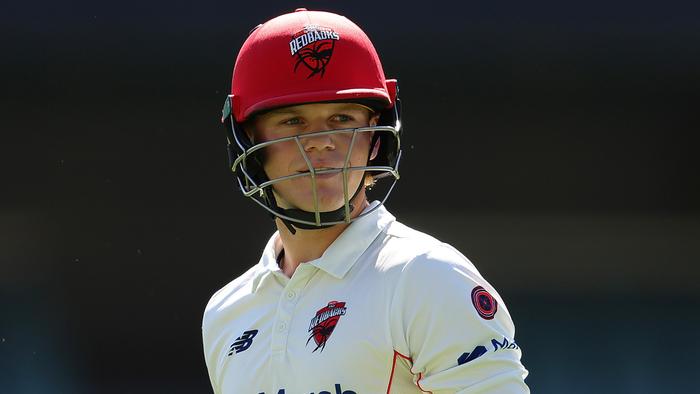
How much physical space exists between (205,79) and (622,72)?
1303 millimetres

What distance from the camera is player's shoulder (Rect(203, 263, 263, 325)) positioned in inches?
66.9

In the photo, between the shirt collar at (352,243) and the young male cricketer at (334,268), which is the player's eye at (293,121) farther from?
the shirt collar at (352,243)

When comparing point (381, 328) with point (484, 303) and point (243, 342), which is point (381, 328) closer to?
point (484, 303)

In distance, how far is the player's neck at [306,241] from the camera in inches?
63.2

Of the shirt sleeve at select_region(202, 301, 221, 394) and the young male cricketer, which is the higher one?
the young male cricketer

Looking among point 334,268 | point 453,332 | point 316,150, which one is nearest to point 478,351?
point 453,332

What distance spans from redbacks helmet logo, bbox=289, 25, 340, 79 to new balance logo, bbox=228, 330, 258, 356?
0.42 metres

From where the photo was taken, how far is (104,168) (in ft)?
10.5

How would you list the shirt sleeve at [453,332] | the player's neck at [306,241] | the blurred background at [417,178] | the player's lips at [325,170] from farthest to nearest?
the blurred background at [417,178] → the player's neck at [306,241] → the player's lips at [325,170] → the shirt sleeve at [453,332]

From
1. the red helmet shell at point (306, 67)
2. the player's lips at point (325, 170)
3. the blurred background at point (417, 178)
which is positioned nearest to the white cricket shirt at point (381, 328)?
the player's lips at point (325, 170)

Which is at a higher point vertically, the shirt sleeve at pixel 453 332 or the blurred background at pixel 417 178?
the shirt sleeve at pixel 453 332

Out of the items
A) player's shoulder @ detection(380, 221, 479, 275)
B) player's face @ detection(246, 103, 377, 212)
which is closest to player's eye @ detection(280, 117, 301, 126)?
player's face @ detection(246, 103, 377, 212)

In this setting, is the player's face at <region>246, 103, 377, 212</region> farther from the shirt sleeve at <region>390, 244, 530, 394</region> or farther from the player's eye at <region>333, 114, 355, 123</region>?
the shirt sleeve at <region>390, 244, 530, 394</region>

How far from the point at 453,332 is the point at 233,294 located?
0.52 m
